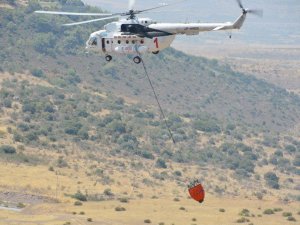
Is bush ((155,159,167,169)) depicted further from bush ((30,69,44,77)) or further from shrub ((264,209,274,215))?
bush ((30,69,44,77))

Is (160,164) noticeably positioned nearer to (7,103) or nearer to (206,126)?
(7,103)

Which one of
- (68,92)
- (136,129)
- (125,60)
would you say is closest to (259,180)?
(136,129)

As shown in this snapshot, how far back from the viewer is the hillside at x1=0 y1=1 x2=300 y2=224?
84.1 metres

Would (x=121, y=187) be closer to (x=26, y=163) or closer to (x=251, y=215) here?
(x=26, y=163)

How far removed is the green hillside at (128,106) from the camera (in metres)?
114

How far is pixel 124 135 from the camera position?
11600 cm

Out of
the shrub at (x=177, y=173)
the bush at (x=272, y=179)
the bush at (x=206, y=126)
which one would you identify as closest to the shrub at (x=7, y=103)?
the bush at (x=206, y=126)

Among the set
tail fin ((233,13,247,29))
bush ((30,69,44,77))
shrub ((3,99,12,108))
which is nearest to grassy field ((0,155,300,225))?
tail fin ((233,13,247,29))

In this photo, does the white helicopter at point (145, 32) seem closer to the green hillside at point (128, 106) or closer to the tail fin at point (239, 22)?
the tail fin at point (239, 22)

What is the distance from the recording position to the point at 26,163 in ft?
312

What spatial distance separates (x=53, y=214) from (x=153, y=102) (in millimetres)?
78529

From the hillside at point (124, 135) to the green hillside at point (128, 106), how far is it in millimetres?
243

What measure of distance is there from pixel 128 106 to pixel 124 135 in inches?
907

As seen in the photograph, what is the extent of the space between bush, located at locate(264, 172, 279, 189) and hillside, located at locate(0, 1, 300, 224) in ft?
0.59
